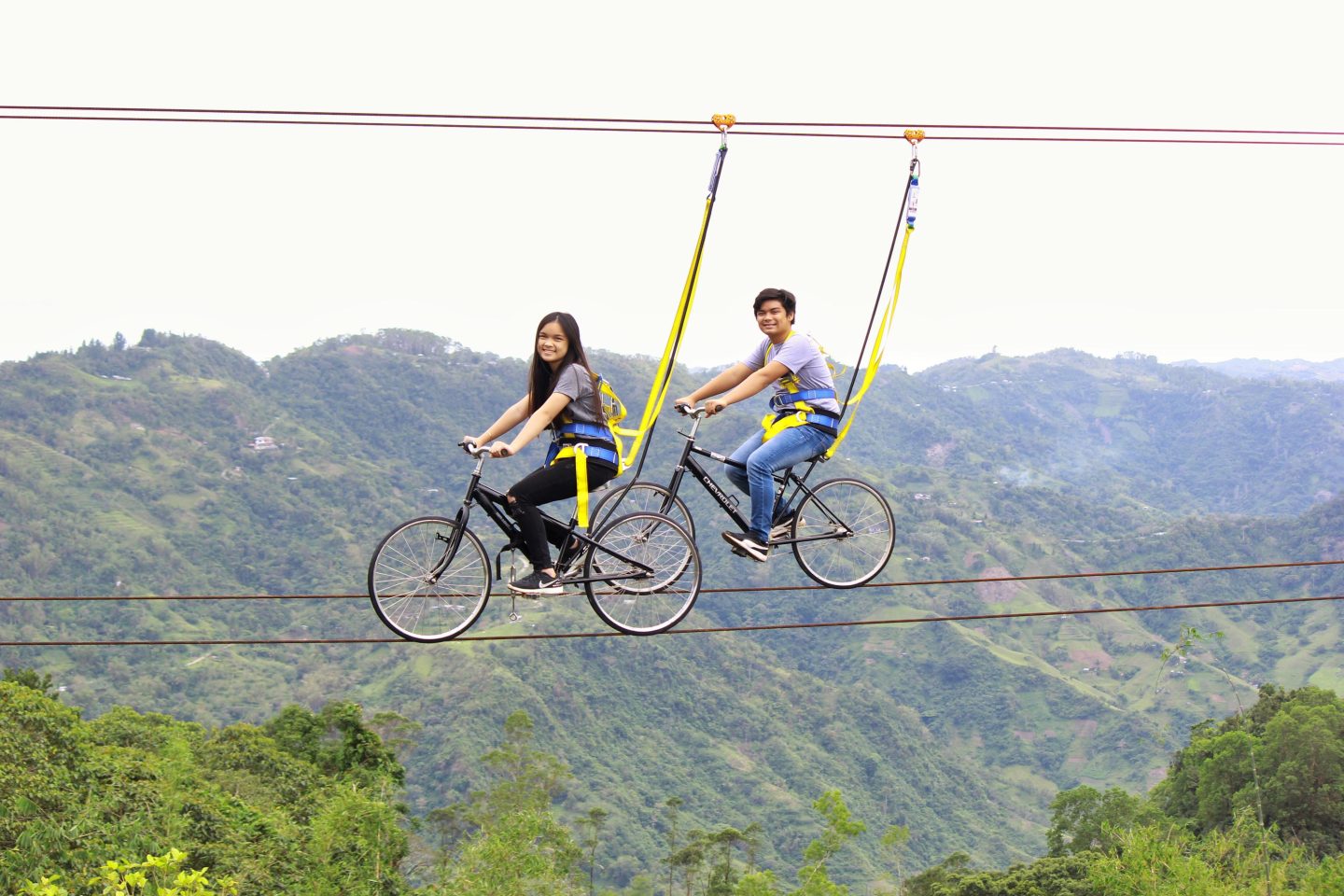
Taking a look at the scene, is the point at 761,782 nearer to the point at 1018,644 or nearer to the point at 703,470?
the point at 1018,644

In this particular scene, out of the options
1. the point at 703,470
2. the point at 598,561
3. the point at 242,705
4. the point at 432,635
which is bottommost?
the point at 242,705

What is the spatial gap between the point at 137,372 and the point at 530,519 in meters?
202

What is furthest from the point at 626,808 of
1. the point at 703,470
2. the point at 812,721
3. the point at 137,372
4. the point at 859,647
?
the point at 137,372

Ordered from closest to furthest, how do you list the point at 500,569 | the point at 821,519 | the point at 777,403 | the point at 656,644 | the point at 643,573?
1. the point at 500,569
2. the point at 643,573
3. the point at 777,403
4. the point at 821,519
5. the point at 656,644

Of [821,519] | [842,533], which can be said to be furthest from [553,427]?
[842,533]

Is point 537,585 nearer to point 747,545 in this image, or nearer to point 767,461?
point 747,545

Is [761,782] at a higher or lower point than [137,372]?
lower

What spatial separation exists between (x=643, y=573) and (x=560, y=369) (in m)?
1.74

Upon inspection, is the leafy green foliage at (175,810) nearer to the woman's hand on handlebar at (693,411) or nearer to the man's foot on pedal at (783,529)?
the man's foot on pedal at (783,529)

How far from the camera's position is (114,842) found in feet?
74.6

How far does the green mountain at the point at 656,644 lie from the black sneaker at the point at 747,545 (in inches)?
3500

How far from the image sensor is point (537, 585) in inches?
352

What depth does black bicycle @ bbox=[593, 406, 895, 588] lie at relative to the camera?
10.1 meters

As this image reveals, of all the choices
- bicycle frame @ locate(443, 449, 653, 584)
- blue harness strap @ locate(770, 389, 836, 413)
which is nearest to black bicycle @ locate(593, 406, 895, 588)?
blue harness strap @ locate(770, 389, 836, 413)
